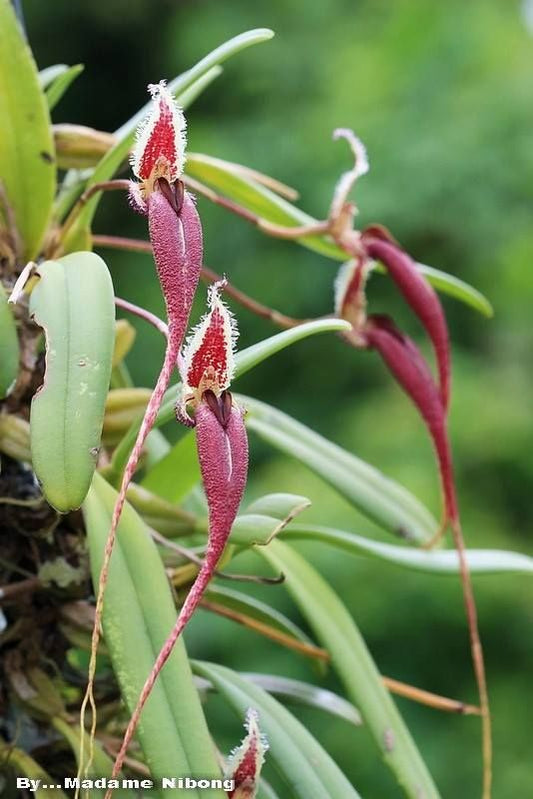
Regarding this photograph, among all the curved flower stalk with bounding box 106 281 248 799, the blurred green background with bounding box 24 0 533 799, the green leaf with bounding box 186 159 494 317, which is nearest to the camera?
the curved flower stalk with bounding box 106 281 248 799

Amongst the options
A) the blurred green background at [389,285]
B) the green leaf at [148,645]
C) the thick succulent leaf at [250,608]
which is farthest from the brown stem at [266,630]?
Answer: the blurred green background at [389,285]

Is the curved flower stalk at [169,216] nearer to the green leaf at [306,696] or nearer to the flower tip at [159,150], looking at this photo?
the flower tip at [159,150]

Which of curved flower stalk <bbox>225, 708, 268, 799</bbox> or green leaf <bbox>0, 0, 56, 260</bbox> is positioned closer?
curved flower stalk <bbox>225, 708, 268, 799</bbox>

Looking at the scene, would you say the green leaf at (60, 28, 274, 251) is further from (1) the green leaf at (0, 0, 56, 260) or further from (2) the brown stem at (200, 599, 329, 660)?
(2) the brown stem at (200, 599, 329, 660)

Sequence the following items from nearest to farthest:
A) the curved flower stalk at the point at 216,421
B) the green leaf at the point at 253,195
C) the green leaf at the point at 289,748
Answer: the curved flower stalk at the point at 216,421 → the green leaf at the point at 289,748 → the green leaf at the point at 253,195

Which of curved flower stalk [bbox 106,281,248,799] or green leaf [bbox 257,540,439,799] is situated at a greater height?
curved flower stalk [bbox 106,281,248,799]

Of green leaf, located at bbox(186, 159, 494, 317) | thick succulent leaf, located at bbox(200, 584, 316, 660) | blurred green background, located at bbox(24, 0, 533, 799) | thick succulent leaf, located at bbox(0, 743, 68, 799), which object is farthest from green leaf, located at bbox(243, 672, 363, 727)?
blurred green background, located at bbox(24, 0, 533, 799)

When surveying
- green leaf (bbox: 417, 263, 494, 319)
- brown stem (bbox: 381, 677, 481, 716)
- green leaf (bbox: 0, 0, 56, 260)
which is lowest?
brown stem (bbox: 381, 677, 481, 716)
